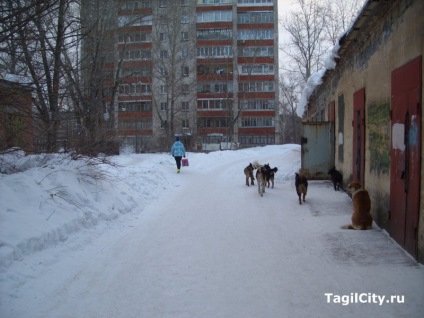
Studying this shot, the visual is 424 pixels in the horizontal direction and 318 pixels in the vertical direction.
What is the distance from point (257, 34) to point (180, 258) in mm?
50101

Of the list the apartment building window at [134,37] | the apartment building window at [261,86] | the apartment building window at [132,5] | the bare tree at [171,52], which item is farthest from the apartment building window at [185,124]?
the apartment building window at [132,5]

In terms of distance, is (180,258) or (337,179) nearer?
(180,258)

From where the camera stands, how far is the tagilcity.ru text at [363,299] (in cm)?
397

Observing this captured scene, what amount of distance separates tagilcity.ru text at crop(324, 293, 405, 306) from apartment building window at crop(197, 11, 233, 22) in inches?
2023

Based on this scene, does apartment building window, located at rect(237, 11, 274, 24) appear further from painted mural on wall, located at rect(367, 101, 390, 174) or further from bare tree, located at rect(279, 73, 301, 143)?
painted mural on wall, located at rect(367, 101, 390, 174)

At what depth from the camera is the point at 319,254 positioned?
5.62 metres

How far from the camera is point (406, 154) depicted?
5.47 metres

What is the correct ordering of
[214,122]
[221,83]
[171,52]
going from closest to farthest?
[171,52], [221,83], [214,122]

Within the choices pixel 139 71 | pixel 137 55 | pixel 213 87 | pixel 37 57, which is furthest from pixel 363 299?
pixel 213 87

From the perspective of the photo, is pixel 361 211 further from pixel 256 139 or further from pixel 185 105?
pixel 256 139

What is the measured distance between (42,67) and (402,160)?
7141 millimetres

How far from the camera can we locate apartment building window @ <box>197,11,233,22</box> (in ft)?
171

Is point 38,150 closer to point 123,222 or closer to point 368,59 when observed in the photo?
point 123,222

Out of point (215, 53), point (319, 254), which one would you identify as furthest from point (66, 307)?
point (215, 53)
